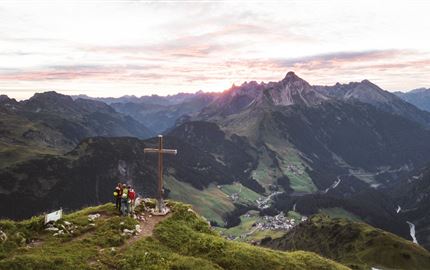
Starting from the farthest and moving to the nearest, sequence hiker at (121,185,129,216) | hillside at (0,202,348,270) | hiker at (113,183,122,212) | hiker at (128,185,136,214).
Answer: hiker at (113,183,122,212) → hiker at (128,185,136,214) → hiker at (121,185,129,216) → hillside at (0,202,348,270)

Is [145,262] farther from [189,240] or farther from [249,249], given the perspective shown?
[249,249]

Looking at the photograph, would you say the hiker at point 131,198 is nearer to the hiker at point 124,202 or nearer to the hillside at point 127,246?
the hiker at point 124,202

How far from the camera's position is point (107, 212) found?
51.1m

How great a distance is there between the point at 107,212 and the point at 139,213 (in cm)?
367

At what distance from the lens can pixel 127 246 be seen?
42.3 m

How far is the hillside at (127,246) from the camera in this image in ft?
123

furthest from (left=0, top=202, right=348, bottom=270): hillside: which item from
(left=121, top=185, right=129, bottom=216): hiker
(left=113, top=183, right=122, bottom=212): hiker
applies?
(left=121, top=185, right=129, bottom=216): hiker

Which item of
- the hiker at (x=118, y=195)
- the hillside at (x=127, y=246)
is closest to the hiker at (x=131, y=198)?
the hiker at (x=118, y=195)

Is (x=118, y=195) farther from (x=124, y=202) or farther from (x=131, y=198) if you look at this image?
(x=131, y=198)

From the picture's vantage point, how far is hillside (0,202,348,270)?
1475 inches

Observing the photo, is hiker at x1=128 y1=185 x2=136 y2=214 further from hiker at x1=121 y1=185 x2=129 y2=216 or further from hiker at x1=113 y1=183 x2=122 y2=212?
hiker at x1=113 y1=183 x2=122 y2=212

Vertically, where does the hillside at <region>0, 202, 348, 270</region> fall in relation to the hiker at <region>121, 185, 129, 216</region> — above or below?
below

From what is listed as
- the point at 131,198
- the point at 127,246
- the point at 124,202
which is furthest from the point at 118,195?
the point at 127,246

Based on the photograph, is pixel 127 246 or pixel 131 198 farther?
pixel 131 198
